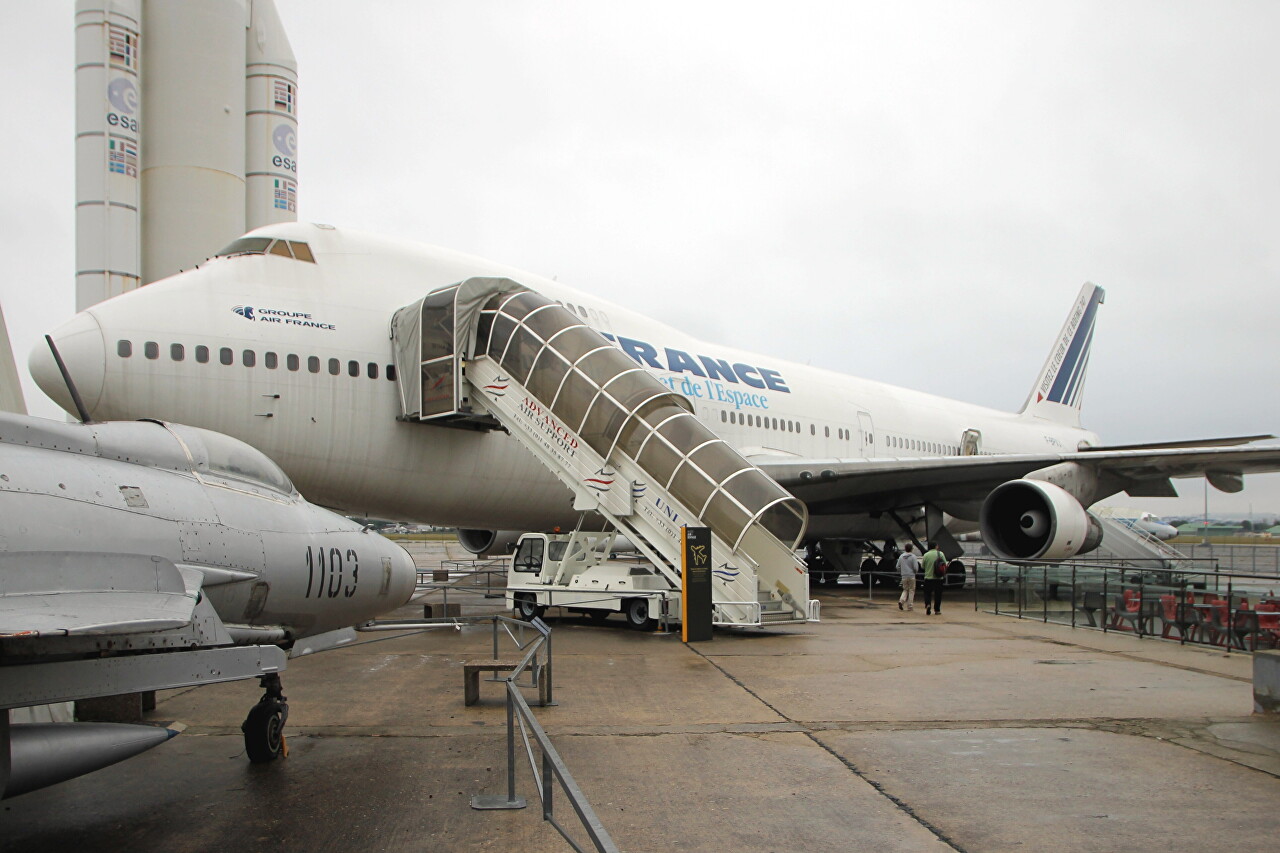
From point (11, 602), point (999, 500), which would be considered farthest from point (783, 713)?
point (999, 500)

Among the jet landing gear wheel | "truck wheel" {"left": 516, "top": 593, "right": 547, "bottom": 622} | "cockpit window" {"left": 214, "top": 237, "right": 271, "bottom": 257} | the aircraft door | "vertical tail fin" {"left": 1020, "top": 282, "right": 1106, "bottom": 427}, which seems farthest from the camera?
"vertical tail fin" {"left": 1020, "top": 282, "right": 1106, "bottom": 427}

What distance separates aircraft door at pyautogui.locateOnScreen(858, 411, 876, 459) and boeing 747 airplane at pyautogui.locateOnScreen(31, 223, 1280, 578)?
0.06m

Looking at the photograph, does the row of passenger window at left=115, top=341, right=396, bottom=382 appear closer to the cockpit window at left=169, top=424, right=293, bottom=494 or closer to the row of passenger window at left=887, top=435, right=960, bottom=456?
the cockpit window at left=169, top=424, right=293, bottom=494

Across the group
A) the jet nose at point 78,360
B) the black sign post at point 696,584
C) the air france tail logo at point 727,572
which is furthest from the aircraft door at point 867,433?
the jet nose at point 78,360

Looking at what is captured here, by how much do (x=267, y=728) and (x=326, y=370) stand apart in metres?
7.21

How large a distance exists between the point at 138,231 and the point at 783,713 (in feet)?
94.8

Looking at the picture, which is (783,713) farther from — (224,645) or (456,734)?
(224,645)

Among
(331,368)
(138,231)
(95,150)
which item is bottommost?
(331,368)

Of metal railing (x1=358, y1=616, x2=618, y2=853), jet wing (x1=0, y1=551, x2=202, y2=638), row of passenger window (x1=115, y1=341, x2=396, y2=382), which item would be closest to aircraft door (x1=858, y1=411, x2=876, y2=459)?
row of passenger window (x1=115, y1=341, x2=396, y2=382)

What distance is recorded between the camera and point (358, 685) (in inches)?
367

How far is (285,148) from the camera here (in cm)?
3409

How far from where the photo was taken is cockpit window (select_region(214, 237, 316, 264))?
13203mm

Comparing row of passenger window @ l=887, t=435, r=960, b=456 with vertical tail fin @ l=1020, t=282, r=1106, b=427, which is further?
vertical tail fin @ l=1020, t=282, r=1106, b=427

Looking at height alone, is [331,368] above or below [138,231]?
below
